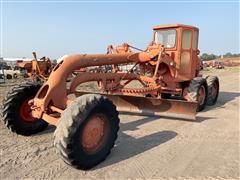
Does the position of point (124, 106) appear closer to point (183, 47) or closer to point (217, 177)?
point (183, 47)

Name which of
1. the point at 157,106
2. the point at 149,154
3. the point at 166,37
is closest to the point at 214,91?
the point at 166,37

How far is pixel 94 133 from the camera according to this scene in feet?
12.7

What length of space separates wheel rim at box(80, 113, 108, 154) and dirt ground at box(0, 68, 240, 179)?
306 millimetres

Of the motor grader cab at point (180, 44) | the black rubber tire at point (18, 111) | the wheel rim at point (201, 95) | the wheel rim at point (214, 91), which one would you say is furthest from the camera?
the wheel rim at point (214, 91)

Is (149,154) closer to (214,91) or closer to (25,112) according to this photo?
(25,112)

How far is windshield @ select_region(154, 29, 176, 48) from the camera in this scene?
7468 millimetres

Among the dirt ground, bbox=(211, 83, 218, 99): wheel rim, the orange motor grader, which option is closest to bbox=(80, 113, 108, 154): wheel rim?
the orange motor grader

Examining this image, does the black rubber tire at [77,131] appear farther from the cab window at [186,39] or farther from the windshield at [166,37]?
the cab window at [186,39]

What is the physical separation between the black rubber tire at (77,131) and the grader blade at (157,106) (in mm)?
2411

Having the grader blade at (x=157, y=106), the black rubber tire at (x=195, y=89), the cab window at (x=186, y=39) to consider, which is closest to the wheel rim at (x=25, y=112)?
the grader blade at (x=157, y=106)

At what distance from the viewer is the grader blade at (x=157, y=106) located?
5.89 meters

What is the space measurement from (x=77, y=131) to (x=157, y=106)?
3.07 m

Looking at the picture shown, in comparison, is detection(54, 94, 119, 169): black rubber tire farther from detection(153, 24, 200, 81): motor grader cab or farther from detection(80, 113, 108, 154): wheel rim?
detection(153, 24, 200, 81): motor grader cab

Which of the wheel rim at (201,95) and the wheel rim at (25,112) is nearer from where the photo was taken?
the wheel rim at (25,112)
